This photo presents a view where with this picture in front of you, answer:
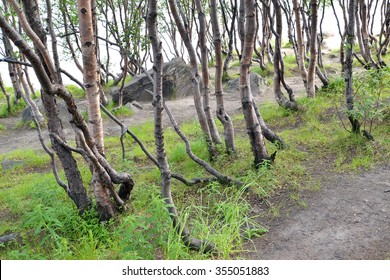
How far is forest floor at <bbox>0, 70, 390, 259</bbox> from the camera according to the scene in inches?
164

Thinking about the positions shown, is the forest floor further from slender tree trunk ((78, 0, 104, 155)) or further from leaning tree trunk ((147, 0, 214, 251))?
slender tree trunk ((78, 0, 104, 155))

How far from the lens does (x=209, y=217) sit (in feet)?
16.9

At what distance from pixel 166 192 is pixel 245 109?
2.28 m

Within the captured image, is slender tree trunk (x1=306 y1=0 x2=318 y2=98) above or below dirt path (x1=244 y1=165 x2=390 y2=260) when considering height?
above

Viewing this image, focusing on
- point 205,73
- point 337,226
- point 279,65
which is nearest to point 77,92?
point 279,65

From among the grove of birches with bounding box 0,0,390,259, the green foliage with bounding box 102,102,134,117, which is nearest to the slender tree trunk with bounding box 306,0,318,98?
the grove of birches with bounding box 0,0,390,259

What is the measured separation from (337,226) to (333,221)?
0.13 meters

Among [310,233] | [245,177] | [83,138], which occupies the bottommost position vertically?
[310,233]

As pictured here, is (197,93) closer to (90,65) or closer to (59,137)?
(90,65)

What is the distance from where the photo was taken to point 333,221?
4.75 meters

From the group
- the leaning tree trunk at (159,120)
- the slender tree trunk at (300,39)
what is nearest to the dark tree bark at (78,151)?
the leaning tree trunk at (159,120)

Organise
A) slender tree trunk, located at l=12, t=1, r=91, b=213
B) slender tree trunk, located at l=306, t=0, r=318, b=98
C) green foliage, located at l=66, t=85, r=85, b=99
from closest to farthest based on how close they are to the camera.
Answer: slender tree trunk, located at l=12, t=1, r=91, b=213
slender tree trunk, located at l=306, t=0, r=318, b=98
green foliage, located at l=66, t=85, r=85, b=99

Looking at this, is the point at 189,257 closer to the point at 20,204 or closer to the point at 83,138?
the point at 83,138
